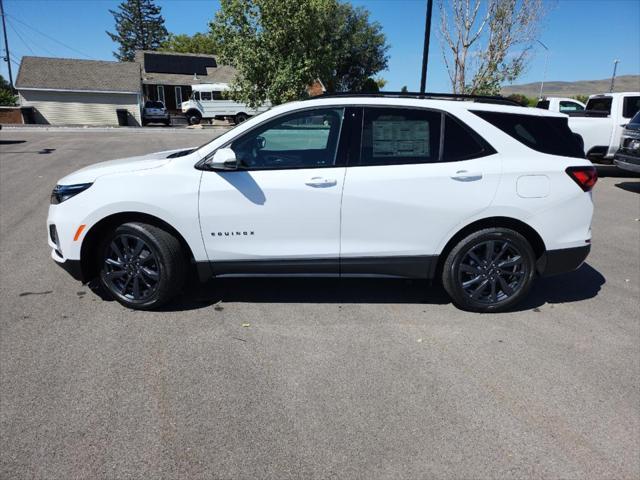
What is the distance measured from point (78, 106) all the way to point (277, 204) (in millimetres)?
41920

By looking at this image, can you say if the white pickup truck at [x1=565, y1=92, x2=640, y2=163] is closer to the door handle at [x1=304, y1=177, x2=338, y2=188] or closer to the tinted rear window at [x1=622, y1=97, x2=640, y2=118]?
the tinted rear window at [x1=622, y1=97, x2=640, y2=118]

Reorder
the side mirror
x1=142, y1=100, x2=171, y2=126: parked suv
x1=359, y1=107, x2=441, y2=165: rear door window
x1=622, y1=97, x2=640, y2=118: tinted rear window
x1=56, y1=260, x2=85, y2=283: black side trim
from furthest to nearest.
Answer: x1=142, y1=100, x2=171, y2=126: parked suv < x1=622, y1=97, x2=640, y2=118: tinted rear window < x1=56, y1=260, x2=85, y2=283: black side trim < x1=359, y1=107, x2=441, y2=165: rear door window < the side mirror

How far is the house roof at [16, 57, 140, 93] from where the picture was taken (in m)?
38.4

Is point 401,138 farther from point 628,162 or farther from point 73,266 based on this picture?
point 628,162

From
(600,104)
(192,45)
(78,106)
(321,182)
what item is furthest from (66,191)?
(192,45)

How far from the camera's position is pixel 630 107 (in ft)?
39.1

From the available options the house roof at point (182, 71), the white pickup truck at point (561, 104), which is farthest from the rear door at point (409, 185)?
the house roof at point (182, 71)

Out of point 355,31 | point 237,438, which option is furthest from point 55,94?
point 237,438

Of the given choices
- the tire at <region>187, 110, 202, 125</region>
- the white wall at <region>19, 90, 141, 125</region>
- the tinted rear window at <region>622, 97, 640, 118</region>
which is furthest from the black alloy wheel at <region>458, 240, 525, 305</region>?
the white wall at <region>19, 90, 141, 125</region>

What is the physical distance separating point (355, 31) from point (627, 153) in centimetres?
4222

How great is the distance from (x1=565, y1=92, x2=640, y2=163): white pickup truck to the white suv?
9.42 m

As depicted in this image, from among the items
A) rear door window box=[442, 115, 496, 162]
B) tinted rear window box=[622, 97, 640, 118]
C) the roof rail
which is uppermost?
tinted rear window box=[622, 97, 640, 118]

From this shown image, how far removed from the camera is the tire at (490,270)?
3959 mm

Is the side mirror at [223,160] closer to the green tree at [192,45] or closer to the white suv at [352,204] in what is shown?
the white suv at [352,204]
